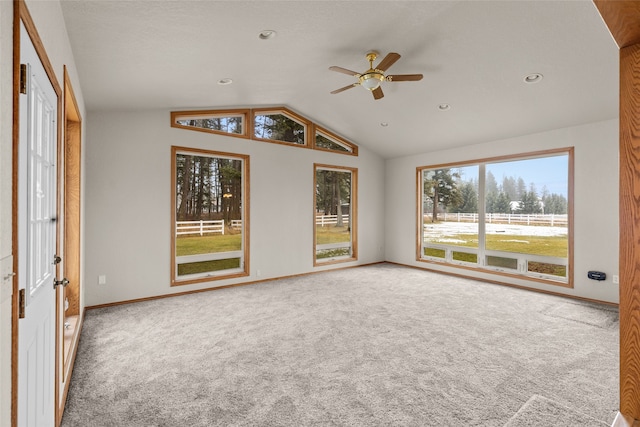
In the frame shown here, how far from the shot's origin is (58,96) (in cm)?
209

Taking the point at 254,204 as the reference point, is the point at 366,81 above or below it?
above

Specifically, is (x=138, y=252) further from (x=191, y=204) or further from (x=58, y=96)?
(x=58, y=96)

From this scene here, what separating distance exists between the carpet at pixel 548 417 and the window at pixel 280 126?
16.7 feet

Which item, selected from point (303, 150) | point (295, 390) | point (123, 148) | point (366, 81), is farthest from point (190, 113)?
point (295, 390)

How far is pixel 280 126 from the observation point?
6.12 m

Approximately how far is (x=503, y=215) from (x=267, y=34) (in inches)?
192

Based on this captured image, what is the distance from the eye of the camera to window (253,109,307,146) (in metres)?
5.85

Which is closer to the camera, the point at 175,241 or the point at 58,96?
the point at 58,96

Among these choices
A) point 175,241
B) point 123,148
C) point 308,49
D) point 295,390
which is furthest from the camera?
point 175,241

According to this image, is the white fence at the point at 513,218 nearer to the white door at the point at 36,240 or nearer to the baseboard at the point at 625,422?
the baseboard at the point at 625,422

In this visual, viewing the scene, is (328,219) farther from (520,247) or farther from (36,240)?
(36,240)

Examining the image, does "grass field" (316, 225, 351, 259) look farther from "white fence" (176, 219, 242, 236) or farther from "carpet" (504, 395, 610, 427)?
"carpet" (504, 395, 610, 427)

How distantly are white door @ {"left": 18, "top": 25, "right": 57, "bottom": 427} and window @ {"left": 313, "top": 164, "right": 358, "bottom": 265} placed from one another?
4.87 meters

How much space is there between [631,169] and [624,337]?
575 mm
